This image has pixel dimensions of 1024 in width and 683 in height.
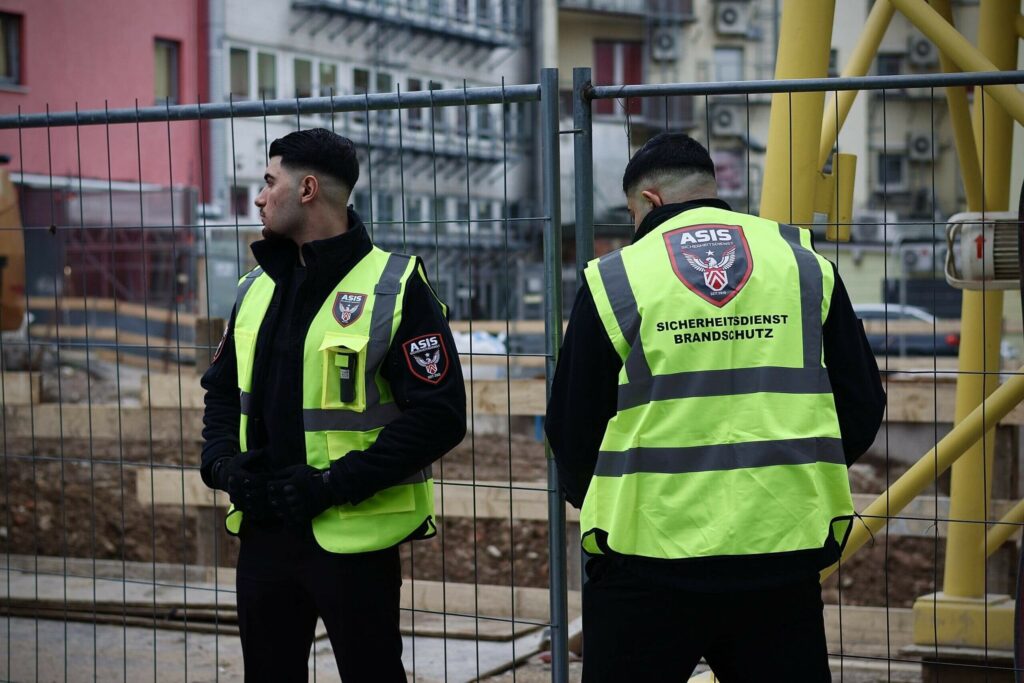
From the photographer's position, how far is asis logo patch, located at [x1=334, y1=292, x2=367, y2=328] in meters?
3.72

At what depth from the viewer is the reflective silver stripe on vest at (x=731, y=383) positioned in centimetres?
299

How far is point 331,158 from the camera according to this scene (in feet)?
12.8

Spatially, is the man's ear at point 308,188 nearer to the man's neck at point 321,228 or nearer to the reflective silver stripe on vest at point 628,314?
the man's neck at point 321,228

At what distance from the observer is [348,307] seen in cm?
374

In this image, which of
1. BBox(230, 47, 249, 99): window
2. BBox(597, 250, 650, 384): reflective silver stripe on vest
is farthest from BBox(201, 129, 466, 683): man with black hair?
BBox(230, 47, 249, 99): window

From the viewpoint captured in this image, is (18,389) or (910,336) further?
(910,336)

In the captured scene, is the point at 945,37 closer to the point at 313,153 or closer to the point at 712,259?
the point at 712,259

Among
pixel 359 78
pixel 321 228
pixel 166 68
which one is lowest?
pixel 321 228

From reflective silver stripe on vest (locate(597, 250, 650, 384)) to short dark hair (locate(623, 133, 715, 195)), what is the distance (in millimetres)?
312

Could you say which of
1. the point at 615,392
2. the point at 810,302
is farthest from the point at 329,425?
the point at 810,302

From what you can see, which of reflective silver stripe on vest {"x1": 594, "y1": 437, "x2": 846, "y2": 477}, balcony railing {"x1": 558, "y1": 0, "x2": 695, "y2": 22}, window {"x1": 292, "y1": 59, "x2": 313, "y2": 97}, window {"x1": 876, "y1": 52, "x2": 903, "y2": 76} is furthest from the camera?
balcony railing {"x1": 558, "y1": 0, "x2": 695, "y2": 22}

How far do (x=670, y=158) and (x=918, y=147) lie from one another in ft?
131

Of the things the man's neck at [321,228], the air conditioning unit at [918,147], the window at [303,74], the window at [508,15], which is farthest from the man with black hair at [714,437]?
the window at [508,15]

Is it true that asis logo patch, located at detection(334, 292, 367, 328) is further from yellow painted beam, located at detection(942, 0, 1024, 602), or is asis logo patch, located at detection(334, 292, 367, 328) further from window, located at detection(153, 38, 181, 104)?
window, located at detection(153, 38, 181, 104)
